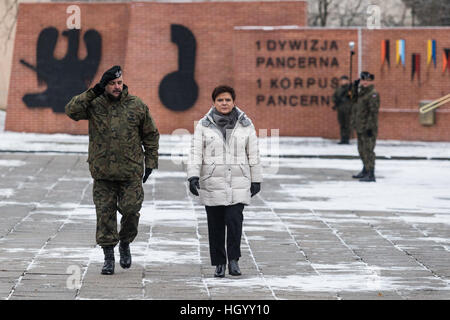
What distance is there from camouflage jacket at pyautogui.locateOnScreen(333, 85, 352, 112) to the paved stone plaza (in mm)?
11066

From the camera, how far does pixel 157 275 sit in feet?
30.8

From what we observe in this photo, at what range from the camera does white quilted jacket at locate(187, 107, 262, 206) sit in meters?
9.38

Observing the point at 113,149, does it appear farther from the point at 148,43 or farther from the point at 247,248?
the point at 148,43

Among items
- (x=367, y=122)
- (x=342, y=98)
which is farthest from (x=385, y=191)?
(x=342, y=98)

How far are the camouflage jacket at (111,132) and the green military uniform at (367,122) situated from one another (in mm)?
9771

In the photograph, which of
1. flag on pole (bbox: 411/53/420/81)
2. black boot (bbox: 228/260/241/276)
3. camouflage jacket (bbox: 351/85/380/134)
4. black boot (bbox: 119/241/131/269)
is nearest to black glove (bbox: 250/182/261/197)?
black boot (bbox: 228/260/241/276)

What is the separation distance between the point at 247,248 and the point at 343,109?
1836 centimetres

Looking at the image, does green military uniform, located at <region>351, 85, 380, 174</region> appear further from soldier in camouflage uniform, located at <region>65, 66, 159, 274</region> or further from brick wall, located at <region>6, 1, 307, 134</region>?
brick wall, located at <region>6, 1, 307, 134</region>

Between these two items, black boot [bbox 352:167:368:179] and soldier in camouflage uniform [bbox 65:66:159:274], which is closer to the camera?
soldier in camouflage uniform [bbox 65:66:159:274]

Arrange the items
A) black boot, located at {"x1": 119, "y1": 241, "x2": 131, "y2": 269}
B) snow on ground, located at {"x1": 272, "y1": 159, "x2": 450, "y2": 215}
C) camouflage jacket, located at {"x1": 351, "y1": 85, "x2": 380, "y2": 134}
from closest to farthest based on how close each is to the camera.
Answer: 1. black boot, located at {"x1": 119, "y1": 241, "x2": 131, "y2": 269}
2. snow on ground, located at {"x1": 272, "y1": 159, "x2": 450, "y2": 215}
3. camouflage jacket, located at {"x1": 351, "y1": 85, "x2": 380, "y2": 134}

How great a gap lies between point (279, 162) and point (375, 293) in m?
14.8

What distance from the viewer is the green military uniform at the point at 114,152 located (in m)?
9.34

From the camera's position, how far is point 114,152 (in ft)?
30.7

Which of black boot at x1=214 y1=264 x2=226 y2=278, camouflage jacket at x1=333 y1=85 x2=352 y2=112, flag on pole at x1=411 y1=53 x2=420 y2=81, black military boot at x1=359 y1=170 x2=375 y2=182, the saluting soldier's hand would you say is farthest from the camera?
flag on pole at x1=411 y1=53 x2=420 y2=81
